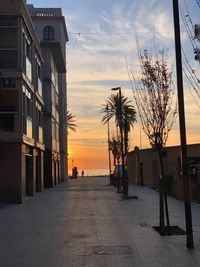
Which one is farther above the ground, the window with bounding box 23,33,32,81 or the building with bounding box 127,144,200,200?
the window with bounding box 23,33,32,81

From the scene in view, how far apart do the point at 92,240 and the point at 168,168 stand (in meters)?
21.8

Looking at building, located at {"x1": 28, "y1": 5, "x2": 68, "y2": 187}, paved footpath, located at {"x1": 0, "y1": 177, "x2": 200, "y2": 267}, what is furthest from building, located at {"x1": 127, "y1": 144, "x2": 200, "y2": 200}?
building, located at {"x1": 28, "y1": 5, "x2": 68, "y2": 187}

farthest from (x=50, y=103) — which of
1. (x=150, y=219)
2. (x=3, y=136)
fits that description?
(x=150, y=219)

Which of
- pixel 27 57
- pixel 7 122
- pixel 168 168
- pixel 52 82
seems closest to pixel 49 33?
pixel 52 82

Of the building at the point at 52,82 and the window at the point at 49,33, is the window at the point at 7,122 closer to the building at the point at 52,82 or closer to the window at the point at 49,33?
the building at the point at 52,82

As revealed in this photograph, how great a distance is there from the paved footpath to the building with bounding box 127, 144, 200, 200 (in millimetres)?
1897

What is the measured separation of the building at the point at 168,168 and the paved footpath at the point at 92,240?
190cm

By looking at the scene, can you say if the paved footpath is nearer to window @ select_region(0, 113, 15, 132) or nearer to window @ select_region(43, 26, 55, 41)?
window @ select_region(0, 113, 15, 132)

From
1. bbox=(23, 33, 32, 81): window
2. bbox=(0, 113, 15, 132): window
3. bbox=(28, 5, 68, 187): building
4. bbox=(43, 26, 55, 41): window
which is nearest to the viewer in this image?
bbox=(0, 113, 15, 132): window

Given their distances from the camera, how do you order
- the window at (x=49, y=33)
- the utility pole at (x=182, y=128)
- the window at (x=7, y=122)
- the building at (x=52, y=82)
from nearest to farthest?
the utility pole at (x=182, y=128) < the window at (x=7, y=122) < the building at (x=52, y=82) < the window at (x=49, y=33)

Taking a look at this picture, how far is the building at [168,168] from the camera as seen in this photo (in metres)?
24.5

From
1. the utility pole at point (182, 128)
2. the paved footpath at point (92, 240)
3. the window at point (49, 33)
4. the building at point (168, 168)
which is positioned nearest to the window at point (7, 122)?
the paved footpath at point (92, 240)

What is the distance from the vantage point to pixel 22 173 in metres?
30.8

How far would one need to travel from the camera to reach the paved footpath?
450 inches
